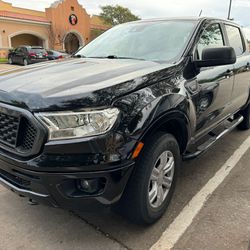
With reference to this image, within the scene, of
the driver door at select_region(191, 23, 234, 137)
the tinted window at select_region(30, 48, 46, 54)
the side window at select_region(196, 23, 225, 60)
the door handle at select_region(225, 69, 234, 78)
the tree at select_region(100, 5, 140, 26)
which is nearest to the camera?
the driver door at select_region(191, 23, 234, 137)

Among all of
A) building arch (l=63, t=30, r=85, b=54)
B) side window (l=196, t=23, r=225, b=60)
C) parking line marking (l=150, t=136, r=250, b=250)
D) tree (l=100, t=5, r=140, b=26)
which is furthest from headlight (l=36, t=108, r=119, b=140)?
tree (l=100, t=5, r=140, b=26)

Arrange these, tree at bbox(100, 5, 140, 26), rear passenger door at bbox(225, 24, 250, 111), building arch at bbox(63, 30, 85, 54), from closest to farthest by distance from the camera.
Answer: rear passenger door at bbox(225, 24, 250, 111) → building arch at bbox(63, 30, 85, 54) → tree at bbox(100, 5, 140, 26)

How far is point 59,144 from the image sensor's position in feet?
6.82

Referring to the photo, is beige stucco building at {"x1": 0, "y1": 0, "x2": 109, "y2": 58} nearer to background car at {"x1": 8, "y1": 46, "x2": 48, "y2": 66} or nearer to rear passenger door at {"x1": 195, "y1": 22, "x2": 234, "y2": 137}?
background car at {"x1": 8, "y1": 46, "x2": 48, "y2": 66}

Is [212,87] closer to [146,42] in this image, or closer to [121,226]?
[146,42]

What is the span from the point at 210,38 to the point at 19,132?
2545mm

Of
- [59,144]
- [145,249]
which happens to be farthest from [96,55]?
[145,249]

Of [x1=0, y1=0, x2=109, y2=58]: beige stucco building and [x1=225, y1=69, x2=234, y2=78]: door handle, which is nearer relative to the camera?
[x1=225, y1=69, x2=234, y2=78]: door handle

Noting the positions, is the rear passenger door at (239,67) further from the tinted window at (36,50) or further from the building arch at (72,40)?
the building arch at (72,40)

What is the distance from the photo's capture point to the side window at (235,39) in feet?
14.4

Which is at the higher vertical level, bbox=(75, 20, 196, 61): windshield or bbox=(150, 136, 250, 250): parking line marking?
bbox=(75, 20, 196, 61): windshield

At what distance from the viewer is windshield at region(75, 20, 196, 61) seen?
10.7ft

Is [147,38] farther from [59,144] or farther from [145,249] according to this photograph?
[145,249]

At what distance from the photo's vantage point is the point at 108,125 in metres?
2.12
